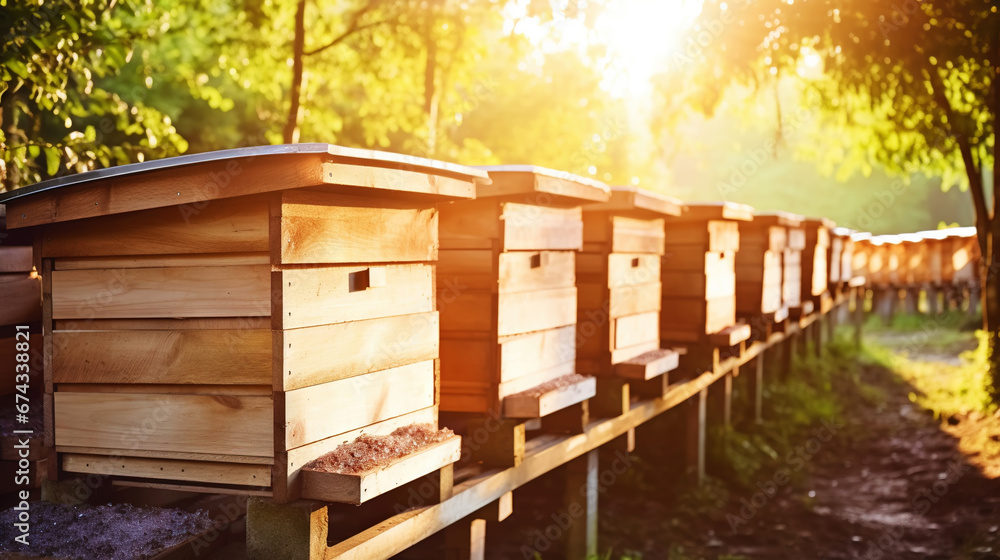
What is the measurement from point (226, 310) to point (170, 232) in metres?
0.40

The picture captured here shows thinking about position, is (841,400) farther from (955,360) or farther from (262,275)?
(262,275)

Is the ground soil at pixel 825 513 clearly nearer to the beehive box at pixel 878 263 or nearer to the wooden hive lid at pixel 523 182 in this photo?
the wooden hive lid at pixel 523 182

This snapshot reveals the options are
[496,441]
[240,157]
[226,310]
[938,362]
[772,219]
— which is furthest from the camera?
[938,362]

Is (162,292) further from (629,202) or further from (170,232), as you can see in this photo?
(629,202)

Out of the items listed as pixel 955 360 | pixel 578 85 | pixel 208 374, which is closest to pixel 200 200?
pixel 208 374

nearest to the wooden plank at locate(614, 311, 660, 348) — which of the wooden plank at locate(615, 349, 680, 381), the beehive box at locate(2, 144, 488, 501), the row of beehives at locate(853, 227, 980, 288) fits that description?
the wooden plank at locate(615, 349, 680, 381)

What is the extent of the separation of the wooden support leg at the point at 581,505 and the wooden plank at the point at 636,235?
1.50 m

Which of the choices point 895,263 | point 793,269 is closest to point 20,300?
point 793,269

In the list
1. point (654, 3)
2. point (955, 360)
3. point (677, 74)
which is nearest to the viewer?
point (654, 3)

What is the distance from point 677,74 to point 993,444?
535 cm

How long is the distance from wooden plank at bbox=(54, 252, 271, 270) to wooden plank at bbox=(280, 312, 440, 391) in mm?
318

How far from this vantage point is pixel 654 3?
348 inches

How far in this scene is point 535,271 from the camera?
4.91m

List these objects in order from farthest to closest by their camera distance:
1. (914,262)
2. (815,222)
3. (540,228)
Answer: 1. (914,262)
2. (815,222)
3. (540,228)
